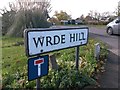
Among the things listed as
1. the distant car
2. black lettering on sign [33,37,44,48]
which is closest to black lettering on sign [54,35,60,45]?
black lettering on sign [33,37,44,48]

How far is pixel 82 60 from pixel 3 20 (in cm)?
1663

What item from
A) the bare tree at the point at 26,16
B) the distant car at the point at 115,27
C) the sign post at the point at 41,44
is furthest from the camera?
the bare tree at the point at 26,16

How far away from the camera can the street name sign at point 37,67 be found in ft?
10.7

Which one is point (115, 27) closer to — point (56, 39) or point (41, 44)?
point (56, 39)

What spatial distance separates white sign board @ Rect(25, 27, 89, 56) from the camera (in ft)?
10.6

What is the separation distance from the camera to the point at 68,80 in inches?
183

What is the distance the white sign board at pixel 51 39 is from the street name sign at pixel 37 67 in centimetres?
9

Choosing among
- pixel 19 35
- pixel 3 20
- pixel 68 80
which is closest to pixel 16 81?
pixel 68 80

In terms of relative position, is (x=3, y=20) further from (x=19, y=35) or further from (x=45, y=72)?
(x=45, y=72)

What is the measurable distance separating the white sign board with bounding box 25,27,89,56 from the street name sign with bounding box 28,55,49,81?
0.28 ft

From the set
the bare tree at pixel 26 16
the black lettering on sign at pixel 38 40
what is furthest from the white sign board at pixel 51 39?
the bare tree at pixel 26 16

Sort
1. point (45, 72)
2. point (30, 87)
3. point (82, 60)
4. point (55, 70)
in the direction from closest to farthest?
1. point (45, 72)
2. point (30, 87)
3. point (55, 70)
4. point (82, 60)

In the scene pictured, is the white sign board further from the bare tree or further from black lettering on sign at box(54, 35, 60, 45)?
the bare tree

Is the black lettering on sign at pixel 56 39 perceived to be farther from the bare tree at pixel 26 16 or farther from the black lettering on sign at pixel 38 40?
the bare tree at pixel 26 16
